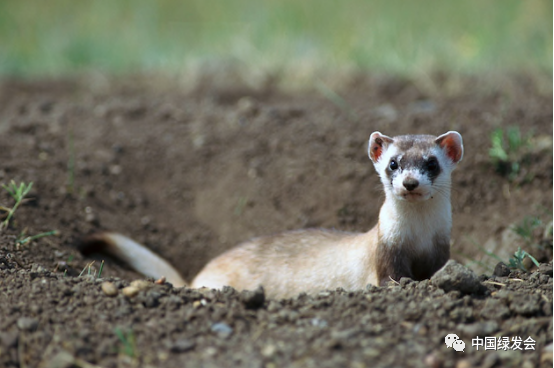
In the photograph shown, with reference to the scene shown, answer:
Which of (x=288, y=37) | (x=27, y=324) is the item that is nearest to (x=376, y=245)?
(x=27, y=324)

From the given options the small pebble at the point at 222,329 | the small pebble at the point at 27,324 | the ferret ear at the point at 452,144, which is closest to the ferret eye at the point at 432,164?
the ferret ear at the point at 452,144

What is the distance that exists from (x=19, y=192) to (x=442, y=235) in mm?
2354

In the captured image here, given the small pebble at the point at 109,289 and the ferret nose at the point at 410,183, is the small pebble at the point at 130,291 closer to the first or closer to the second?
the small pebble at the point at 109,289

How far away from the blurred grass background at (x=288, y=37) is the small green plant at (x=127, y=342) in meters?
4.47

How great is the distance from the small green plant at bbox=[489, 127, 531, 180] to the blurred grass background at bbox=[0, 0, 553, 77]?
5.54 ft

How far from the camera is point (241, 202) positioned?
486cm

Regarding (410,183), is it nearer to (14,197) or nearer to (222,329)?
(222,329)

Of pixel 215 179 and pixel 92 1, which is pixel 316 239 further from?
pixel 92 1

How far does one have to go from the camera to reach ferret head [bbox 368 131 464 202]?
123 inches

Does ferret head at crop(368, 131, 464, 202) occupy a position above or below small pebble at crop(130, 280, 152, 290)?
above

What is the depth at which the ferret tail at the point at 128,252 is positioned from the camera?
407 cm

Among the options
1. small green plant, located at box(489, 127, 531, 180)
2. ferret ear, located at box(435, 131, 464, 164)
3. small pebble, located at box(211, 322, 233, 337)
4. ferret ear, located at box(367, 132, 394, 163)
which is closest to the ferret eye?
ferret ear, located at box(435, 131, 464, 164)

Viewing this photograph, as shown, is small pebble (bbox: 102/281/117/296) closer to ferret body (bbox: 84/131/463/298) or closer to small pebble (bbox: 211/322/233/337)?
small pebble (bbox: 211/322/233/337)

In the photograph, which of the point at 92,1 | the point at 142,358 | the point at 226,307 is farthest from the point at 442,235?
the point at 92,1
